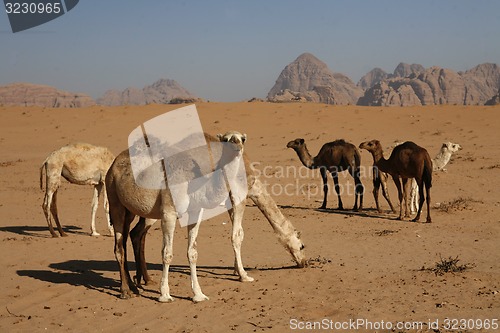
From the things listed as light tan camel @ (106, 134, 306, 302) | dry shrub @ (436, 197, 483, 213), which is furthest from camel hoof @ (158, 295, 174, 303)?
dry shrub @ (436, 197, 483, 213)

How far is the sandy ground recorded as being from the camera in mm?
7449

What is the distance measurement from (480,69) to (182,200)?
638ft

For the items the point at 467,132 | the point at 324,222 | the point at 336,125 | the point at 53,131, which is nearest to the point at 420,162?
the point at 324,222

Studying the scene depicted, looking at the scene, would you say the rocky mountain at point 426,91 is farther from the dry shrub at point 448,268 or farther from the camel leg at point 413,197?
the dry shrub at point 448,268

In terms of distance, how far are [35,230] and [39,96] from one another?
476 ft

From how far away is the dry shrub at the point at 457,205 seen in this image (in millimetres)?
15336

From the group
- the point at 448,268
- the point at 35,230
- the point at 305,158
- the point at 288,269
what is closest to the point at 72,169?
the point at 35,230

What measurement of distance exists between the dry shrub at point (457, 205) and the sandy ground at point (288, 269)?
9cm

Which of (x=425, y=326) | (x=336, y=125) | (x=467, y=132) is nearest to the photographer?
(x=425, y=326)

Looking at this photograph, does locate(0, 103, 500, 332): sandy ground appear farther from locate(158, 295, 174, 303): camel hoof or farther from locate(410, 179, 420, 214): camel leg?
locate(410, 179, 420, 214): camel leg

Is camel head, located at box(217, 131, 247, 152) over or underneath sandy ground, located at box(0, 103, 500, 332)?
over

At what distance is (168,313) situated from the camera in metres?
7.83

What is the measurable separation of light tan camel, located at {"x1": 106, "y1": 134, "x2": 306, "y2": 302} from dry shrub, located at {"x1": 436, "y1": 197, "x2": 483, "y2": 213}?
23.7 feet

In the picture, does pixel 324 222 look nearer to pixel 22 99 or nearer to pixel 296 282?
pixel 296 282
